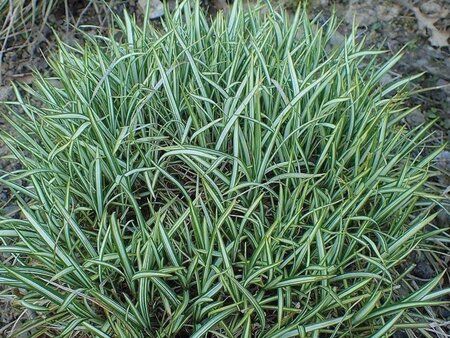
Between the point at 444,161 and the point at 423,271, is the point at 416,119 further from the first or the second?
the point at 423,271

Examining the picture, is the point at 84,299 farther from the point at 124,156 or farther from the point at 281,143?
the point at 281,143

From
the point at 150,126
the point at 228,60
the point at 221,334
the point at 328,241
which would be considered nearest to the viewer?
the point at 221,334

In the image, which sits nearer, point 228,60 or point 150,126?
point 150,126

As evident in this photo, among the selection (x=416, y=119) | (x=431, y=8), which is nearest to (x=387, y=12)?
(x=431, y=8)

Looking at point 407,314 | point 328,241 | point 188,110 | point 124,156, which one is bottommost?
point 407,314

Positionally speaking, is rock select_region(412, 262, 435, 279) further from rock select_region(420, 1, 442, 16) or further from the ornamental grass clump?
rock select_region(420, 1, 442, 16)

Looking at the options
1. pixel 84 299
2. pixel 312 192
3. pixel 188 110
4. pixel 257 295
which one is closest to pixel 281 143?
pixel 312 192

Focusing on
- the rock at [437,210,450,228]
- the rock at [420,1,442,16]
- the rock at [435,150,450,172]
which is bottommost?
the rock at [437,210,450,228]

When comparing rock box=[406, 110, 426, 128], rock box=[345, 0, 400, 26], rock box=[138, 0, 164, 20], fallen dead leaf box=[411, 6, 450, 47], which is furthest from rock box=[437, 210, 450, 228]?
rock box=[138, 0, 164, 20]
